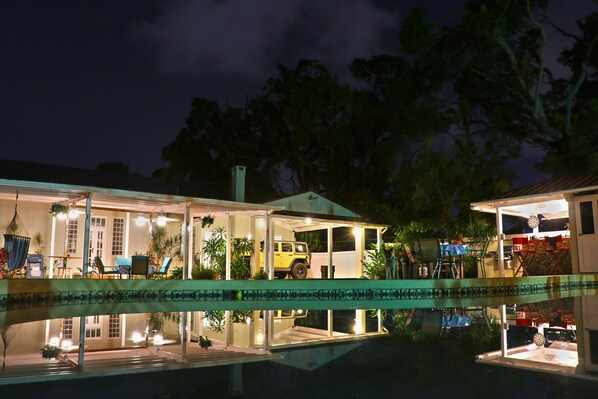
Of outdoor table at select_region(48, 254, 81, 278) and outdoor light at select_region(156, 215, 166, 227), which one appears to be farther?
outdoor light at select_region(156, 215, 166, 227)

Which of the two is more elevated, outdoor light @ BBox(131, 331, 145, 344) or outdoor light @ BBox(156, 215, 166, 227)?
outdoor light @ BBox(156, 215, 166, 227)

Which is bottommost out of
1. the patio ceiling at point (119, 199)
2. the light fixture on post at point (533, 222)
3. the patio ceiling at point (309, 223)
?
the light fixture on post at point (533, 222)

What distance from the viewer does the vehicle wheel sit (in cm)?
1805

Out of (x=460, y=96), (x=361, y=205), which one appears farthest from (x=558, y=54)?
(x=361, y=205)

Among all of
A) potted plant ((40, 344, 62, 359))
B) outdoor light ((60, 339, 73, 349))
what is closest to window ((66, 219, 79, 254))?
outdoor light ((60, 339, 73, 349))

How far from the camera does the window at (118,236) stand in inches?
672

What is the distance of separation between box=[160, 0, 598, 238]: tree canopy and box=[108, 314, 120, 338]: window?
12.6m

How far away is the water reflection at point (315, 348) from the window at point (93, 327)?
0.01 meters

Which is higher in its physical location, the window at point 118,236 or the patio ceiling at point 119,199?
the patio ceiling at point 119,199

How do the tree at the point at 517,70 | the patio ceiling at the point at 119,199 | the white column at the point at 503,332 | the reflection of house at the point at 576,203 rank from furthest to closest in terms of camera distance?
the tree at the point at 517,70, the reflection of house at the point at 576,203, the patio ceiling at the point at 119,199, the white column at the point at 503,332

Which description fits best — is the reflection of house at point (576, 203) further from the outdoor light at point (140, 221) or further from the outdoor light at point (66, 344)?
the outdoor light at point (66, 344)

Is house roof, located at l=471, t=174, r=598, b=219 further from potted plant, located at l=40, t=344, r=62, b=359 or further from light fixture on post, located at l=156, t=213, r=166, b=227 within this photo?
potted plant, located at l=40, t=344, r=62, b=359

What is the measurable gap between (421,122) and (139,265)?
2042 centimetres

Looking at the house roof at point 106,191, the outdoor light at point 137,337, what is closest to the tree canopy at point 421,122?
the house roof at point 106,191
